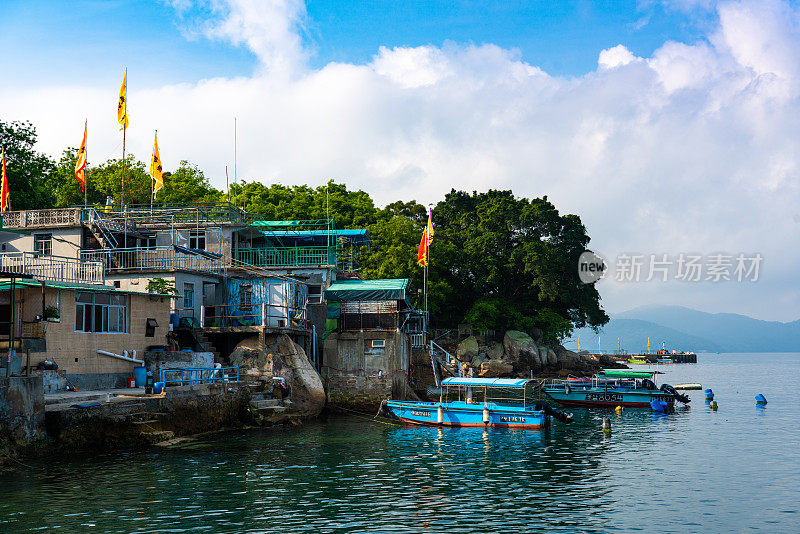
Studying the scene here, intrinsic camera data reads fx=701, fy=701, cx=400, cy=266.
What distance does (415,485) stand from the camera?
25922mm

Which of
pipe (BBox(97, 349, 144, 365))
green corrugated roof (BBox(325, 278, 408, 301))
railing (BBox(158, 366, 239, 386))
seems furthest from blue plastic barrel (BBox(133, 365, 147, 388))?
green corrugated roof (BBox(325, 278, 408, 301))

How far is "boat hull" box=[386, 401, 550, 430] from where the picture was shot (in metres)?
40.6

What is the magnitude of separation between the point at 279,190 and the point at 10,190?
110 feet

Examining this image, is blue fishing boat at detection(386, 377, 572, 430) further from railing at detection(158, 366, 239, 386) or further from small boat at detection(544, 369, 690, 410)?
small boat at detection(544, 369, 690, 410)

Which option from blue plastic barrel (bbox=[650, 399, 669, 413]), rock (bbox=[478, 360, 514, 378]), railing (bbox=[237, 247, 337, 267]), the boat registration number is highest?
railing (bbox=[237, 247, 337, 267])

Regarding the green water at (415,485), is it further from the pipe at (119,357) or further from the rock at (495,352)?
the rock at (495,352)

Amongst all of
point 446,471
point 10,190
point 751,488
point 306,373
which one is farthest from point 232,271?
point 751,488

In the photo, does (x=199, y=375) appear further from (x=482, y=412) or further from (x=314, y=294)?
(x=482, y=412)

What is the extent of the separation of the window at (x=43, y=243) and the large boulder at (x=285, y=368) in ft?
51.9

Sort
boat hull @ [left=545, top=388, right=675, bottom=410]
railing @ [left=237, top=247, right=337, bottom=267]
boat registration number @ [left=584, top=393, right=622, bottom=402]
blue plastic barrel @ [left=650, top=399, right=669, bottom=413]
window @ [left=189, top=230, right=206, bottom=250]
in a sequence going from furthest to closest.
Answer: railing @ [left=237, top=247, right=337, bottom=267] → boat registration number @ [left=584, top=393, right=622, bottom=402] → window @ [left=189, top=230, right=206, bottom=250] → boat hull @ [left=545, top=388, right=675, bottom=410] → blue plastic barrel @ [left=650, top=399, right=669, bottom=413]

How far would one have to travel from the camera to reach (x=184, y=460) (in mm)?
28859

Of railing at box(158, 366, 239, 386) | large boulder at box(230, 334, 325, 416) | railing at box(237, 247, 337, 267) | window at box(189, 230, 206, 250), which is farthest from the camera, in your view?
railing at box(237, 247, 337, 267)

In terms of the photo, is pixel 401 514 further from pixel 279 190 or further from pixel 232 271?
pixel 279 190

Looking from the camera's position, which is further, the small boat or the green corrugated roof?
the small boat
